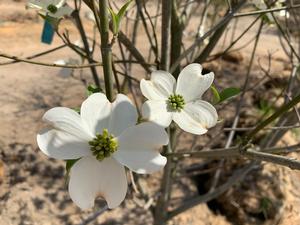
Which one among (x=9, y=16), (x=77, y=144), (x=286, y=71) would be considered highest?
(x=77, y=144)

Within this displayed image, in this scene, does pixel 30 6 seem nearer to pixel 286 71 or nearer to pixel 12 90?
pixel 12 90

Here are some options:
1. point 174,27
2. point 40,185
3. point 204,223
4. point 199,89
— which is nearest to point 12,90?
point 40,185

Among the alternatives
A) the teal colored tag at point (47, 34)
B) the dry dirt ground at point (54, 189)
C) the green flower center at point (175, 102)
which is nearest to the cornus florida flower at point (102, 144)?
the green flower center at point (175, 102)

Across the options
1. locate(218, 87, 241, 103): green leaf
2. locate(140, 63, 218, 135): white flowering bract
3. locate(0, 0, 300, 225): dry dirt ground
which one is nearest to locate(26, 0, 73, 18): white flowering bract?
locate(140, 63, 218, 135): white flowering bract

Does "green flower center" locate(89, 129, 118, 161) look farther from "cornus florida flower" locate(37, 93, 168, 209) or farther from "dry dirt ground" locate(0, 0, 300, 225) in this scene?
"dry dirt ground" locate(0, 0, 300, 225)

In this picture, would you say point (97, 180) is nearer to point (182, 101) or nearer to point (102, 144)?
point (102, 144)

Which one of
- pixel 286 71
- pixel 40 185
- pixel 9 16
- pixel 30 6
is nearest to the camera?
pixel 30 6

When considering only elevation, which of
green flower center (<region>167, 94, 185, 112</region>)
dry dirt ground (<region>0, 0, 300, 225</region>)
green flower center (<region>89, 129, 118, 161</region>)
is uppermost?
green flower center (<region>167, 94, 185, 112</region>)

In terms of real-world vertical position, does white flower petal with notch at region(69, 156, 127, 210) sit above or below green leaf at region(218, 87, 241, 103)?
below

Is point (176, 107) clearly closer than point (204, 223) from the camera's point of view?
Yes
